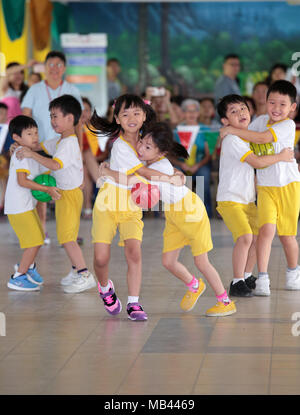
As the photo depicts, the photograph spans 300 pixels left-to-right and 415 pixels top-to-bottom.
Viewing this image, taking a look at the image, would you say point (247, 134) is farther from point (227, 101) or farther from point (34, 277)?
point (34, 277)

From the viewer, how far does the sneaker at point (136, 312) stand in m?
4.59

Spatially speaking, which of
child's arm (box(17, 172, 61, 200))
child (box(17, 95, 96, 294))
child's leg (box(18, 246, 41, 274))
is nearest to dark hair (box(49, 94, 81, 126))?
child (box(17, 95, 96, 294))

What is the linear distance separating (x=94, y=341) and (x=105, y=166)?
0.99 metres

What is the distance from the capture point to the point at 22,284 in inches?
216

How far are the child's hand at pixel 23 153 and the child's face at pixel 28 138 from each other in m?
0.11

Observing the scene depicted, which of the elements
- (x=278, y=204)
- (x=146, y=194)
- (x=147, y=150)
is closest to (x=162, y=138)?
(x=147, y=150)

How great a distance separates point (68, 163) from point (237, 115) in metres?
1.17

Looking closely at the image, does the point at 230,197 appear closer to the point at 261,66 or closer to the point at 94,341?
the point at 94,341

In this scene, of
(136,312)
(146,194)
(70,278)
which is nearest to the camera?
(146,194)

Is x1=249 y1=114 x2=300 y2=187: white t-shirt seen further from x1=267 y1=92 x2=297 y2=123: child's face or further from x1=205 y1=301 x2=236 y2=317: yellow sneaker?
x1=205 y1=301 x2=236 y2=317: yellow sneaker

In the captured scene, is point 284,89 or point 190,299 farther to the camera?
point 284,89

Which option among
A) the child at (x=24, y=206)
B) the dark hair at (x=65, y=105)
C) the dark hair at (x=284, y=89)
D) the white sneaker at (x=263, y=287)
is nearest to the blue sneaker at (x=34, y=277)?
the child at (x=24, y=206)

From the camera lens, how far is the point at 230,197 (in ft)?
16.9
